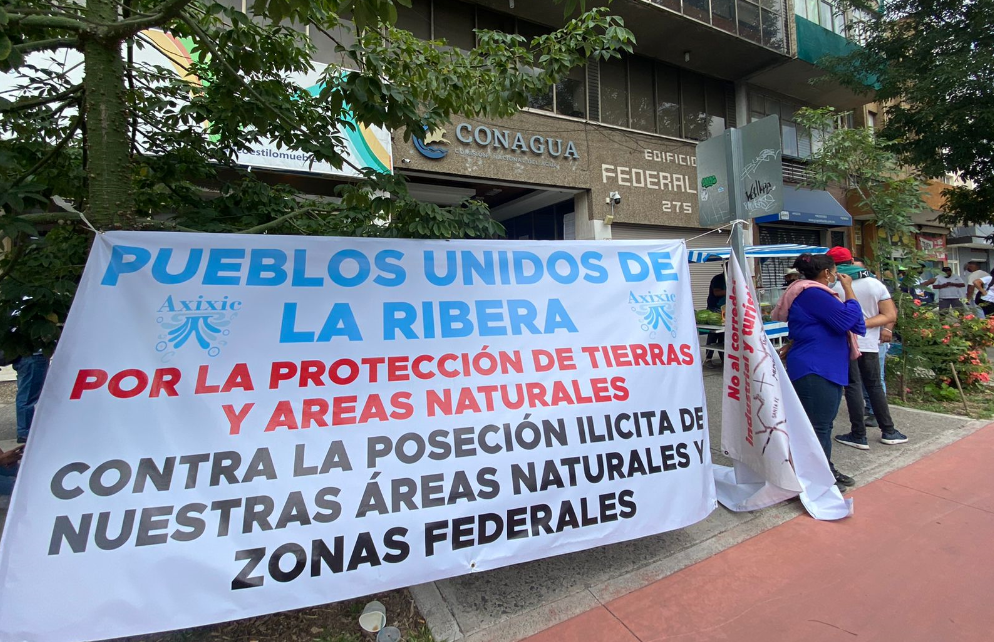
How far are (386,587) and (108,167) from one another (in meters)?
2.37

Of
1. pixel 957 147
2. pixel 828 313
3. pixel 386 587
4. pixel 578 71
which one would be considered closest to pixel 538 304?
pixel 386 587

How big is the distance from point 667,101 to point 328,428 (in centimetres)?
1325

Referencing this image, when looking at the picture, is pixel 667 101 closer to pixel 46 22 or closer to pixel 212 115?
pixel 212 115

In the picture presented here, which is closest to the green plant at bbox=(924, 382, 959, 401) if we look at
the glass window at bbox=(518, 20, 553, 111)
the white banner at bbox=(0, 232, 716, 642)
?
the white banner at bbox=(0, 232, 716, 642)

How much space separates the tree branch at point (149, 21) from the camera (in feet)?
6.84

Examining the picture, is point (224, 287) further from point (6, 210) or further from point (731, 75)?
point (731, 75)

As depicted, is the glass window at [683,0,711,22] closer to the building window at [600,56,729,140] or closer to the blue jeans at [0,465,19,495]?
the building window at [600,56,729,140]

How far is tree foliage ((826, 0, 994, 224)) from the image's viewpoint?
9086 millimetres

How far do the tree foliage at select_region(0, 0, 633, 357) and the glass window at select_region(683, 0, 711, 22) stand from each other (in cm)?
1029

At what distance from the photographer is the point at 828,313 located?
3.43 meters

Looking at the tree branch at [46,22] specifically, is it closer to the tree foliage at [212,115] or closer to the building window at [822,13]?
the tree foliage at [212,115]

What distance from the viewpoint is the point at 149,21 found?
2137 mm

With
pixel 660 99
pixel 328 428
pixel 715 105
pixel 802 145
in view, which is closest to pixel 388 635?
pixel 328 428

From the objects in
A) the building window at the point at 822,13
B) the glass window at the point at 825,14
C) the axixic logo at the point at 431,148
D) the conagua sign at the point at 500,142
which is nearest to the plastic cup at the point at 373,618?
the conagua sign at the point at 500,142
